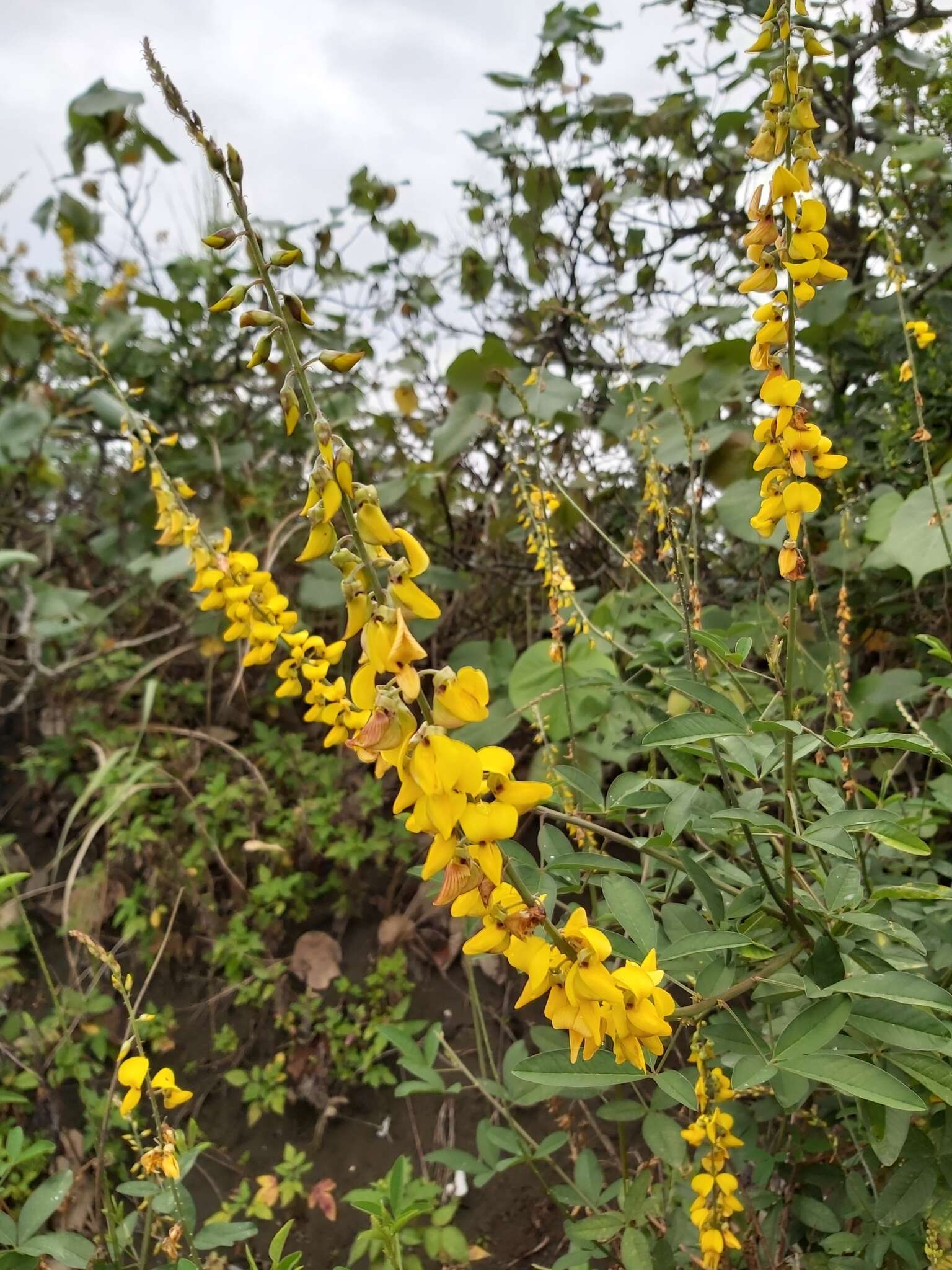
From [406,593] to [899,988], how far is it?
577mm

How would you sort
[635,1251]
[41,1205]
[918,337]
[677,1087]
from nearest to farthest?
[677,1087] → [635,1251] → [41,1205] → [918,337]

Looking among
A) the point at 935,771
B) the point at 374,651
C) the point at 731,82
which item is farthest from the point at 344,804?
the point at 731,82

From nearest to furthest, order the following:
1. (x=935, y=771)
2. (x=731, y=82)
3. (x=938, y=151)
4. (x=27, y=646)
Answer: (x=935, y=771) → (x=938, y=151) → (x=731, y=82) → (x=27, y=646)

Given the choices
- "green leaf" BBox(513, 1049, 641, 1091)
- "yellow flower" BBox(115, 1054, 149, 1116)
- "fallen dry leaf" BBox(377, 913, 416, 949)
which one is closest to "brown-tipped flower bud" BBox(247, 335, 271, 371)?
"green leaf" BBox(513, 1049, 641, 1091)

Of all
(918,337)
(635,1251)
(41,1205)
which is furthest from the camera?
(918,337)

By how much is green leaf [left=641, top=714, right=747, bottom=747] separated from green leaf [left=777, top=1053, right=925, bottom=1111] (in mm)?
307

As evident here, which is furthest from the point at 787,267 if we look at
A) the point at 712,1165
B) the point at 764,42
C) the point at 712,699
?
the point at 712,1165

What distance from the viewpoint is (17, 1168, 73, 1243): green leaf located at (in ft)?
3.34

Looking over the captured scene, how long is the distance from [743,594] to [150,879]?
1.83 m

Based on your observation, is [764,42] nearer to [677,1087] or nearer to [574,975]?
[574,975]

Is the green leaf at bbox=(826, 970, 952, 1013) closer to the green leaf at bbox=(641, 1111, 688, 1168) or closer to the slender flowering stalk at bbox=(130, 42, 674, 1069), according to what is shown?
the slender flowering stalk at bbox=(130, 42, 674, 1069)

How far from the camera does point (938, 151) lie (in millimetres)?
1914

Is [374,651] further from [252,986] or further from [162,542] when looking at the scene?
[252,986]

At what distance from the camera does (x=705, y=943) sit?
0.76 meters
